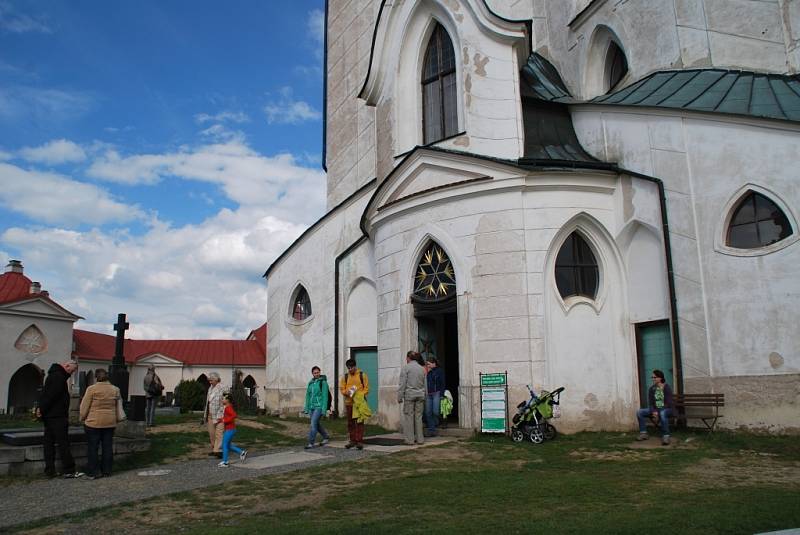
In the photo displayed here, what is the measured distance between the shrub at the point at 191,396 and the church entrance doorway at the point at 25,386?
10528mm

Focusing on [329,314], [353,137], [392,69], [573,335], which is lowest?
[573,335]

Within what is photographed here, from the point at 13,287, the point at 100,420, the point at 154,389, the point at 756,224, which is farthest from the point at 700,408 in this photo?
the point at 13,287

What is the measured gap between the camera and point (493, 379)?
1300cm

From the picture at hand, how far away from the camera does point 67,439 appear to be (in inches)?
381

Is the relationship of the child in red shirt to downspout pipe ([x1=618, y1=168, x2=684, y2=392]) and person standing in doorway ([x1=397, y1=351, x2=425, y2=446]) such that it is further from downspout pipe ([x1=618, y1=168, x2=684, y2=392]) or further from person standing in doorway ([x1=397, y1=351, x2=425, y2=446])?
downspout pipe ([x1=618, y1=168, x2=684, y2=392])

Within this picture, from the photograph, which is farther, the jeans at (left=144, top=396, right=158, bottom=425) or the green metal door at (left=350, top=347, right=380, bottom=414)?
the green metal door at (left=350, top=347, right=380, bottom=414)

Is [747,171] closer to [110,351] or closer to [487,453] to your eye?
[487,453]

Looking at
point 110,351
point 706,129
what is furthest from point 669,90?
point 110,351

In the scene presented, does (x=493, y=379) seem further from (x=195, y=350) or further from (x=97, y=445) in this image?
(x=195, y=350)

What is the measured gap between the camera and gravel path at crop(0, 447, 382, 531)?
7.43 metres

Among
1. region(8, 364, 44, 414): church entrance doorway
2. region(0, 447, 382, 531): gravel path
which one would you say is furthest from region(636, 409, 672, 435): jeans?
region(8, 364, 44, 414): church entrance doorway

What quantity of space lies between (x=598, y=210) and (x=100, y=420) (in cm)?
1039

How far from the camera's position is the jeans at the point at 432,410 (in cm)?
1351

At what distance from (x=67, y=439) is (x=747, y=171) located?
12.5 metres
